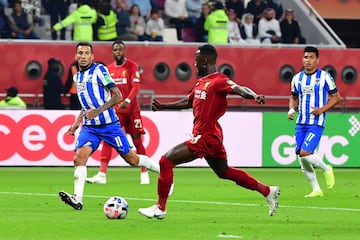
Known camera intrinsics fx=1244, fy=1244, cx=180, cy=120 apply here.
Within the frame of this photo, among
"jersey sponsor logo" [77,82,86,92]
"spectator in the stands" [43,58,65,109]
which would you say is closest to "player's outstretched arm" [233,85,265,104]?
"jersey sponsor logo" [77,82,86,92]

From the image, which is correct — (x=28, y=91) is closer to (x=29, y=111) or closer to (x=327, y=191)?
(x=29, y=111)

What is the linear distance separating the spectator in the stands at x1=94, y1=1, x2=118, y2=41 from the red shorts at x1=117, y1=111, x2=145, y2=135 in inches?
412

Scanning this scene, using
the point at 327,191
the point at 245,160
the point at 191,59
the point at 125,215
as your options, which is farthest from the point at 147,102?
the point at 125,215

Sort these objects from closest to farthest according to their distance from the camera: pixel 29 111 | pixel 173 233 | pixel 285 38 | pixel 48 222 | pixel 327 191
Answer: pixel 173 233 < pixel 48 222 < pixel 327 191 < pixel 29 111 < pixel 285 38

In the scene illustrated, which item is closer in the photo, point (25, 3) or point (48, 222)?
point (48, 222)

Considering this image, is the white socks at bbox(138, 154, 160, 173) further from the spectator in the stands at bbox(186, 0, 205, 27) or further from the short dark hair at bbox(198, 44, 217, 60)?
the spectator in the stands at bbox(186, 0, 205, 27)

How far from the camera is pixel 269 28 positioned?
3528cm

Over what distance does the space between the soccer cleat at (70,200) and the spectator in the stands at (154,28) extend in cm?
1827

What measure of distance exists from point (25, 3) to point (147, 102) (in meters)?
4.31

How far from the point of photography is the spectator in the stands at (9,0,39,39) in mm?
32094

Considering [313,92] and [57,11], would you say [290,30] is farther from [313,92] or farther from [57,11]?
[313,92]

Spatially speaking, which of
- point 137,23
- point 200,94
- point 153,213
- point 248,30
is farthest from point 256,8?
point 153,213

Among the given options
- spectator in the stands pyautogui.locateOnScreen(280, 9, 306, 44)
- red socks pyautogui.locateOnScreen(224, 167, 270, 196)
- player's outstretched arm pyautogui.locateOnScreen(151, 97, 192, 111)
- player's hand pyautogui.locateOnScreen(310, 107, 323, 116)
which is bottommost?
spectator in the stands pyautogui.locateOnScreen(280, 9, 306, 44)

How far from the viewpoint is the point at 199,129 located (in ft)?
48.1
